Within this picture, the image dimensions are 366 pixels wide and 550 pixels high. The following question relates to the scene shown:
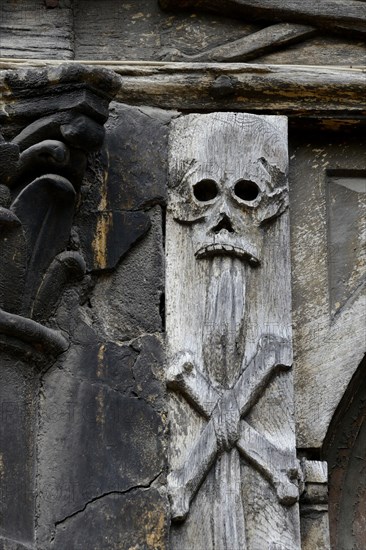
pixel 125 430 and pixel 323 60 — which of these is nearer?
pixel 125 430

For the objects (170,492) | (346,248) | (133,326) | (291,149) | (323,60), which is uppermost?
(323,60)

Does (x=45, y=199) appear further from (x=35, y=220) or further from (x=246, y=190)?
(x=246, y=190)

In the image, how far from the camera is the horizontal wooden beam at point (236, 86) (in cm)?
414

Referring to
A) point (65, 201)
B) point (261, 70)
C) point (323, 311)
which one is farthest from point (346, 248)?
point (65, 201)

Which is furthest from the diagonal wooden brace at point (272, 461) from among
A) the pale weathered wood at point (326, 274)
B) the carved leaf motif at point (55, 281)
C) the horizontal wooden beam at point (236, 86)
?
the horizontal wooden beam at point (236, 86)

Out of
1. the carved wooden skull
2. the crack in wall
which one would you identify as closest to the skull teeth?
the carved wooden skull

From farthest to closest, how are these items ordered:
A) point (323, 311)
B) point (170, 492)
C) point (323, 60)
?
point (323, 60)
point (323, 311)
point (170, 492)

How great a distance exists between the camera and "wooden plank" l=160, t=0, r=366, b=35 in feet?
14.1

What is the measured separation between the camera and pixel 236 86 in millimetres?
4145

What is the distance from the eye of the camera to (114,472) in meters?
3.72

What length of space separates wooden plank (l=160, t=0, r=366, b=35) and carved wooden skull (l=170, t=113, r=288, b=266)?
1.16ft

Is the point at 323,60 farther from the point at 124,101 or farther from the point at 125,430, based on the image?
the point at 125,430

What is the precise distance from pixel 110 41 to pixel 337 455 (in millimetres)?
1300

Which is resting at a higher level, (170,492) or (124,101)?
(124,101)
